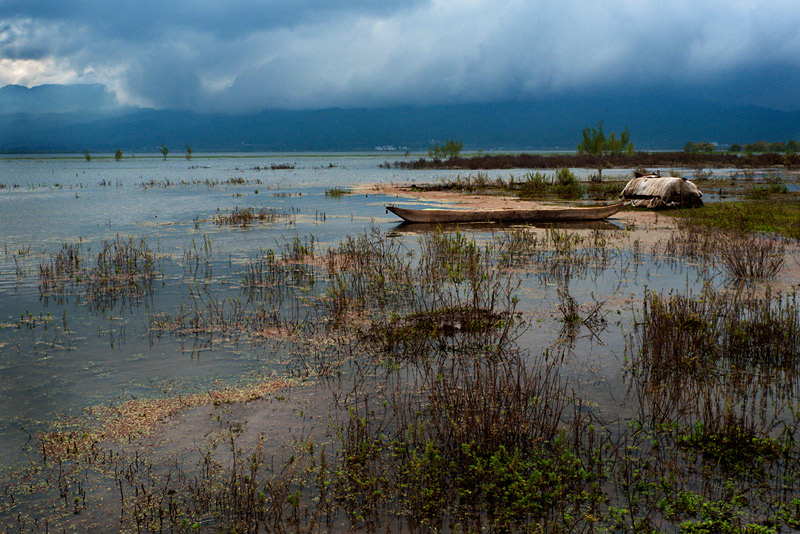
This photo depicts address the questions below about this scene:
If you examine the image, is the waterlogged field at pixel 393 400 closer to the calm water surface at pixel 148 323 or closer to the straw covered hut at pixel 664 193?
the calm water surface at pixel 148 323

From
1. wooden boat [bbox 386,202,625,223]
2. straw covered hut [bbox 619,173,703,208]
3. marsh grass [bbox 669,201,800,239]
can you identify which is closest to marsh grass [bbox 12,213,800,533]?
marsh grass [bbox 669,201,800,239]

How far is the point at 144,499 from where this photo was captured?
4871mm

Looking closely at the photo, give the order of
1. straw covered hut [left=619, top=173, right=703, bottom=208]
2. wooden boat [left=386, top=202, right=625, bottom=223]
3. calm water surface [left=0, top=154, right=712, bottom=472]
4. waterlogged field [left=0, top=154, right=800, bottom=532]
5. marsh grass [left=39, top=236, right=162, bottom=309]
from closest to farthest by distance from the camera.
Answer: waterlogged field [left=0, top=154, right=800, bottom=532] → calm water surface [left=0, top=154, right=712, bottom=472] → marsh grass [left=39, top=236, right=162, bottom=309] → wooden boat [left=386, top=202, right=625, bottom=223] → straw covered hut [left=619, top=173, right=703, bottom=208]

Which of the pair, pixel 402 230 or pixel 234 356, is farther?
pixel 402 230

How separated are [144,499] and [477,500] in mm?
2722

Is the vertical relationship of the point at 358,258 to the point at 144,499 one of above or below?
above

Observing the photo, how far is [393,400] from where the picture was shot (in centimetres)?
639

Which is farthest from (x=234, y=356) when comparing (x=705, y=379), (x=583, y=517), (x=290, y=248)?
(x=290, y=248)

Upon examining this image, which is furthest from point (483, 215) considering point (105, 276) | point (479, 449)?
point (479, 449)

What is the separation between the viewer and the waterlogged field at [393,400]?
472 cm

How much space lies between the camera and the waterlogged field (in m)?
4.72

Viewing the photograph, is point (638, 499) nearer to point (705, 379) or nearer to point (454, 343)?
point (705, 379)

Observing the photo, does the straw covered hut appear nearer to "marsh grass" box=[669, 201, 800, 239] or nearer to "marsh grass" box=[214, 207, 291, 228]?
"marsh grass" box=[669, 201, 800, 239]

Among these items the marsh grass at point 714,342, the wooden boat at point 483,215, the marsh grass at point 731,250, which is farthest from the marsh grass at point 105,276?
the marsh grass at point 731,250
